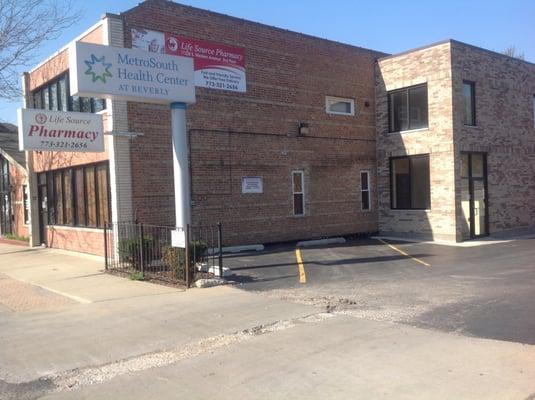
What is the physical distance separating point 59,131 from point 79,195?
4.32 meters

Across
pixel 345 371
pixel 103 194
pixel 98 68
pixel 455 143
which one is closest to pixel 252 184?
pixel 103 194

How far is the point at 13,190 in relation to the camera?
24484 millimetres

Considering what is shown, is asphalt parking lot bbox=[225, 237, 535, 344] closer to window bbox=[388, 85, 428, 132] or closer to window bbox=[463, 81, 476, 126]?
window bbox=[463, 81, 476, 126]

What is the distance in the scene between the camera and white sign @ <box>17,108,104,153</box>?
13.3 meters

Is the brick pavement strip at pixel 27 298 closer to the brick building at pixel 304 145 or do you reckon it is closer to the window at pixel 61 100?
the brick building at pixel 304 145

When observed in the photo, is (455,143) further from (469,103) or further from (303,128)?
(303,128)

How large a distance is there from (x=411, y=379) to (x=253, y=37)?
48.0 feet

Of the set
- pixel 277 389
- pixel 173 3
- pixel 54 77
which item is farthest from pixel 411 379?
pixel 54 77

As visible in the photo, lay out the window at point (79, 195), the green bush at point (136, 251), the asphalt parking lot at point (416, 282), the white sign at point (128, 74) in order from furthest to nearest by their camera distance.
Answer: the window at point (79, 195), the green bush at point (136, 251), the white sign at point (128, 74), the asphalt parking lot at point (416, 282)

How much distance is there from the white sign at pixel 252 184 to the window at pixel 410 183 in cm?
590

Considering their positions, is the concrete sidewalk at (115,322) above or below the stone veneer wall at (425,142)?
below

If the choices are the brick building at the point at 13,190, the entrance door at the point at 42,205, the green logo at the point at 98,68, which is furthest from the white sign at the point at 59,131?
the brick building at the point at 13,190

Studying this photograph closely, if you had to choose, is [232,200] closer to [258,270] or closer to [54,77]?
[258,270]

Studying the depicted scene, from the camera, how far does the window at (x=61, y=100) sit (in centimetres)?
1653
